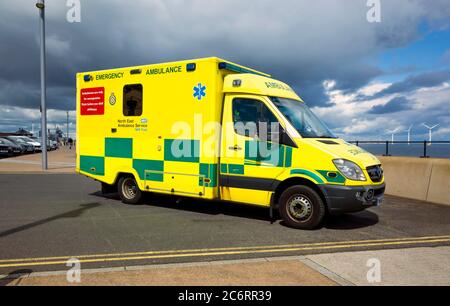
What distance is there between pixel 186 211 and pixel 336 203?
3244mm

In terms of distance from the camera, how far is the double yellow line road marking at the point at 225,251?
4348 mm

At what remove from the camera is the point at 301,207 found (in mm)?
6090

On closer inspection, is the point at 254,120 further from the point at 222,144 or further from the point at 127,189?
the point at 127,189

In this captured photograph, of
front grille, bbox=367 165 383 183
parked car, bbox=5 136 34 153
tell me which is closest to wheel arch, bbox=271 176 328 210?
front grille, bbox=367 165 383 183

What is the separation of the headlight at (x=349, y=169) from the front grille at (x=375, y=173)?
226mm

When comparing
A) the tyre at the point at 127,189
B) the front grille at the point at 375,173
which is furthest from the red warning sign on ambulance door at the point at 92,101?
the front grille at the point at 375,173

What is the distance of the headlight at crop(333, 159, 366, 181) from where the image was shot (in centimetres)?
573

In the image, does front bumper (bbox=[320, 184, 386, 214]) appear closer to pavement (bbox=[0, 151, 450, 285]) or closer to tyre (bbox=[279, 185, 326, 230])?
tyre (bbox=[279, 185, 326, 230])

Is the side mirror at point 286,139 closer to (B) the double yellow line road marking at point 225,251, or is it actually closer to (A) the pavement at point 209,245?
(A) the pavement at point 209,245

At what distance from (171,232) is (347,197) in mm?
2956
